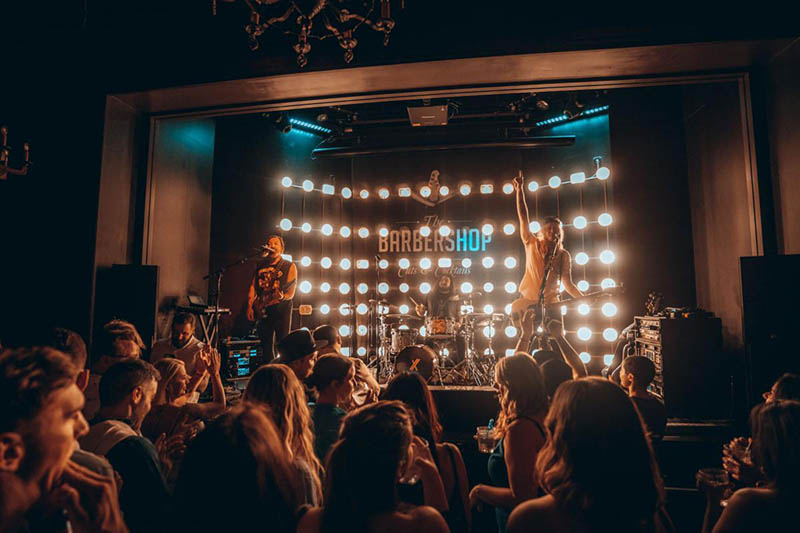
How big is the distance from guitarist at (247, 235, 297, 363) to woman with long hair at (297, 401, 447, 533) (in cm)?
676

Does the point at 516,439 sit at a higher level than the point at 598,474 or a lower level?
lower

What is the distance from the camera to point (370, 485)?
1355 millimetres

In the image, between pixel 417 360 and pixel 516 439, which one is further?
pixel 417 360

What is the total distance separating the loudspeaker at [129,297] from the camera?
504cm

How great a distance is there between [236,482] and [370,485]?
1.25ft

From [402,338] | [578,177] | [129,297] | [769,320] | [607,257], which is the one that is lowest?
[402,338]

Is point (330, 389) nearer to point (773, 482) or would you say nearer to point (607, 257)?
point (773, 482)

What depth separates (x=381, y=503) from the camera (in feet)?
4.47

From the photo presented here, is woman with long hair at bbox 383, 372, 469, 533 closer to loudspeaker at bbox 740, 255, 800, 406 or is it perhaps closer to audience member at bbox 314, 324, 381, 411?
audience member at bbox 314, 324, 381, 411

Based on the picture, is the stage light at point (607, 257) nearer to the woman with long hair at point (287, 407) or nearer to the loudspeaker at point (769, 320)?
the loudspeaker at point (769, 320)

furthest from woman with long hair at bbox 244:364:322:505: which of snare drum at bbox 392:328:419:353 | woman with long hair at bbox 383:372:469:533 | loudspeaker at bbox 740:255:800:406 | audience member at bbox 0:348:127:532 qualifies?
snare drum at bbox 392:328:419:353

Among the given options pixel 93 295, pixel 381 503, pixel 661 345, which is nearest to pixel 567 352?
pixel 661 345

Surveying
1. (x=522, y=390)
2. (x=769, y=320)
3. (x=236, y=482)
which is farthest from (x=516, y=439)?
(x=769, y=320)

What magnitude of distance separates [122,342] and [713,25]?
5.62 meters
